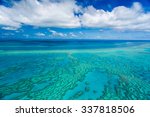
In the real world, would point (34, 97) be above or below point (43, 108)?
below

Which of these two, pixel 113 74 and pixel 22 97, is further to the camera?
pixel 113 74

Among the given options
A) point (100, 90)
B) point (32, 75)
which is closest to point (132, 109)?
point (100, 90)

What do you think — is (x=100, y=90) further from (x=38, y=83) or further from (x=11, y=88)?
(x=11, y=88)

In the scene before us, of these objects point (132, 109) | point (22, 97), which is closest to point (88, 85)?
point (22, 97)

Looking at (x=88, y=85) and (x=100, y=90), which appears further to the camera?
(x=88, y=85)

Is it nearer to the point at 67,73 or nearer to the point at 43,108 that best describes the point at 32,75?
the point at 67,73

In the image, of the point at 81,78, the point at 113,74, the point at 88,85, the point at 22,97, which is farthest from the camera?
the point at 113,74

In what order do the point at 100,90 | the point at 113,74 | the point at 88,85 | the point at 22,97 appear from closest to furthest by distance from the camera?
the point at 22,97, the point at 100,90, the point at 88,85, the point at 113,74

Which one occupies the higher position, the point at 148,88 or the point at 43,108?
the point at 43,108

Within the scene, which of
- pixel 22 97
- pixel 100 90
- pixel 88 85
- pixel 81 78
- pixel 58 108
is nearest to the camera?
pixel 58 108
